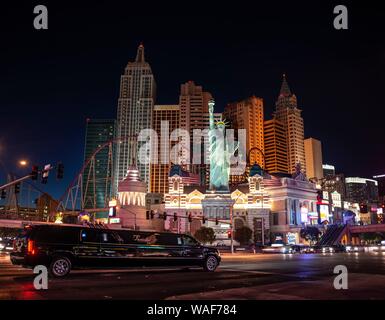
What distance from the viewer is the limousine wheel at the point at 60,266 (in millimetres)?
15945

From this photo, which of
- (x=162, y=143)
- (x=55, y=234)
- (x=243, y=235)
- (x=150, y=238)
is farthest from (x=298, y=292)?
(x=162, y=143)

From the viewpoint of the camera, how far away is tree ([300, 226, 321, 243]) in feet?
327

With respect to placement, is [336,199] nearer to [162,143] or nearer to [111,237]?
[162,143]

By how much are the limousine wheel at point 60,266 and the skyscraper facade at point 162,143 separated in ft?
542

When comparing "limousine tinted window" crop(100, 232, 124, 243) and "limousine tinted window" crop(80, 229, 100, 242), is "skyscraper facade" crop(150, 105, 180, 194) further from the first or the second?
"limousine tinted window" crop(80, 229, 100, 242)

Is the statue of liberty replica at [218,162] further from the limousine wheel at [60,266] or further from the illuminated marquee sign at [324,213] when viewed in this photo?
the limousine wheel at [60,266]

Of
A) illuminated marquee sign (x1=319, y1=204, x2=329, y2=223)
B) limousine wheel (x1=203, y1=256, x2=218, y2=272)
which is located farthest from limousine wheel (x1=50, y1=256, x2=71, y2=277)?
illuminated marquee sign (x1=319, y1=204, x2=329, y2=223)

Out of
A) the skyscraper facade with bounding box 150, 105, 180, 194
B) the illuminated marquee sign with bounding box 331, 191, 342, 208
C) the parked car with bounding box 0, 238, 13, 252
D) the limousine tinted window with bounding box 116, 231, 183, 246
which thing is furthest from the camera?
the skyscraper facade with bounding box 150, 105, 180, 194

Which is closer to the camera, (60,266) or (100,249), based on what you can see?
(60,266)

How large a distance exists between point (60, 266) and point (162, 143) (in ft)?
562

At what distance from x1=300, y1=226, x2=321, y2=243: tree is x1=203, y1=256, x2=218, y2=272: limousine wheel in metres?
85.8

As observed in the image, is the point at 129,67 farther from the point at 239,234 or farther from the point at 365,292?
the point at 365,292

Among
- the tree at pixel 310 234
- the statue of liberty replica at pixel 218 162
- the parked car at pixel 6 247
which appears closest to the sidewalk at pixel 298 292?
the parked car at pixel 6 247

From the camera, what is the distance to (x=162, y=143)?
186875 mm
